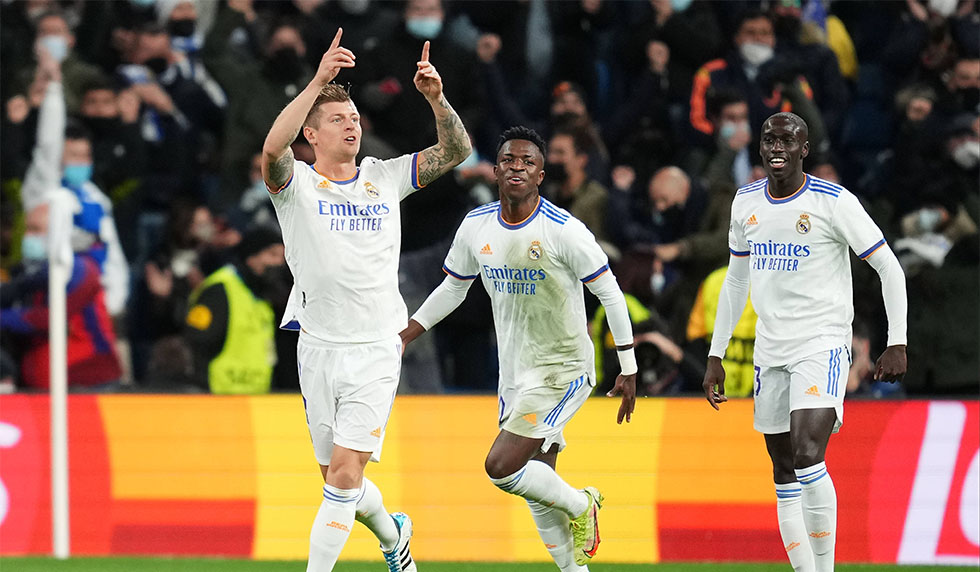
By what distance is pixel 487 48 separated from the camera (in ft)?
42.3

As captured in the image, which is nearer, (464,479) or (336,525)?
(336,525)

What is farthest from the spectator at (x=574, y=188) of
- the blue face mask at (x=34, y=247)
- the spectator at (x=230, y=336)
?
the blue face mask at (x=34, y=247)

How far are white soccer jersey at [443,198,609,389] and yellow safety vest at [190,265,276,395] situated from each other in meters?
2.99

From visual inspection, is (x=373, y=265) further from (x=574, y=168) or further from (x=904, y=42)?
(x=904, y=42)

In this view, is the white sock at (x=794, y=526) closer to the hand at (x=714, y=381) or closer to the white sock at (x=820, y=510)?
the white sock at (x=820, y=510)

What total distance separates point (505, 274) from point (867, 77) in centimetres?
623

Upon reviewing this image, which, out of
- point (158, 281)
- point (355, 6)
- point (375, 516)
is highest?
point (355, 6)

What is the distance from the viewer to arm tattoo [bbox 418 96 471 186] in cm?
827

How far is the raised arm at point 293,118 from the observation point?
7602 mm

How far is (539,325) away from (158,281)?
512 cm

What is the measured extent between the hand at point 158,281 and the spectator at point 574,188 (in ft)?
10.5

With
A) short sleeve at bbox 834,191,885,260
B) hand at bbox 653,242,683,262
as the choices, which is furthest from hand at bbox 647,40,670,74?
short sleeve at bbox 834,191,885,260

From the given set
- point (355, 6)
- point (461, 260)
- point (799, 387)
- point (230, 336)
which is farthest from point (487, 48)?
point (799, 387)

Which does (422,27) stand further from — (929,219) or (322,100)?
(322,100)
